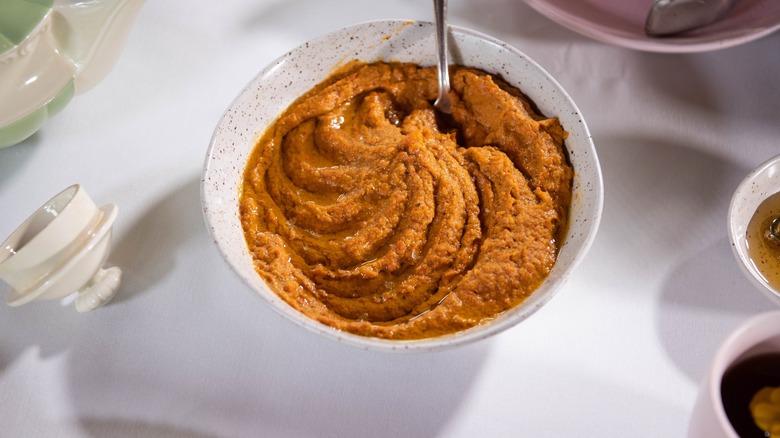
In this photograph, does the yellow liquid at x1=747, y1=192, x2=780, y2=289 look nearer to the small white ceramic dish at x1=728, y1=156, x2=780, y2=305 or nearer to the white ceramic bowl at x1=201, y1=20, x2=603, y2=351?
the small white ceramic dish at x1=728, y1=156, x2=780, y2=305

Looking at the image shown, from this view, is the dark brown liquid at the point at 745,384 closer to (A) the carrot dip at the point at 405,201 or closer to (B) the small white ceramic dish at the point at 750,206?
(B) the small white ceramic dish at the point at 750,206

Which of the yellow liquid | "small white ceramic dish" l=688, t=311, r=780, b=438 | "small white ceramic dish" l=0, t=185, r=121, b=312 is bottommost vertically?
the yellow liquid

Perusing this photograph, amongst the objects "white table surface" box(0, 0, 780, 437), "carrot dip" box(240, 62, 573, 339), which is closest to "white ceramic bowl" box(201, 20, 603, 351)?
"carrot dip" box(240, 62, 573, 339)

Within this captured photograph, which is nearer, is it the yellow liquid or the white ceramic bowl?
the white ceramic bowl

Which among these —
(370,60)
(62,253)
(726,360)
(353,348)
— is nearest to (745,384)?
(726,360)

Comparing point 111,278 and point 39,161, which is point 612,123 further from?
point 39,161

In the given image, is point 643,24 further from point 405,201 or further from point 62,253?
point 62,253
